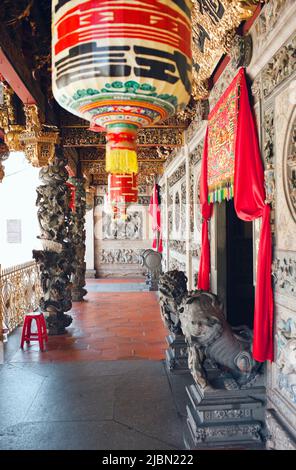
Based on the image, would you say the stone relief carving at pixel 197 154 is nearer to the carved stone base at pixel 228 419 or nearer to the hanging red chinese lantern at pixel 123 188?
the hanging red chinese lantern at pixel 123 188

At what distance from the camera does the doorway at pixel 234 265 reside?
169 inches

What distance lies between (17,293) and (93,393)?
3520 mm

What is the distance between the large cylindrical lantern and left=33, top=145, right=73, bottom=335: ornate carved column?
14.3 feet

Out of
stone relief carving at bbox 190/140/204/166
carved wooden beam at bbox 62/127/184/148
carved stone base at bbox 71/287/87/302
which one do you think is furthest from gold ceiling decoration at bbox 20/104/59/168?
carved stone base at bbox 71/287/87/302

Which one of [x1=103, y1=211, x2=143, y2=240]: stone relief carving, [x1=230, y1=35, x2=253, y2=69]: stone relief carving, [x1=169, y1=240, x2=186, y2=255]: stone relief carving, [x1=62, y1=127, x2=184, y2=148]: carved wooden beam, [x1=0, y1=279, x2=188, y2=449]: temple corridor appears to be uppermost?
[x1=62, y1=127, x2=184, y2=148]: carved wooden beam

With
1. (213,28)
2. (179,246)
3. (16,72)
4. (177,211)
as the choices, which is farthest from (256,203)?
(177,211)

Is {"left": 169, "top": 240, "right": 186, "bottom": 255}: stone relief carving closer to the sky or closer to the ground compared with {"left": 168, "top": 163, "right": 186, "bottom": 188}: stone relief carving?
closer to the ground

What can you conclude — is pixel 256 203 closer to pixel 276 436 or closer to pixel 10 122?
pixel 276 436

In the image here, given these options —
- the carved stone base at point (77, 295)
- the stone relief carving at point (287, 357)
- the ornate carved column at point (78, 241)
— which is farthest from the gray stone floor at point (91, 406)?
the ornate carved column at point (78, 241)

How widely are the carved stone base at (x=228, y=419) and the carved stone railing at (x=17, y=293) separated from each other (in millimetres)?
3724

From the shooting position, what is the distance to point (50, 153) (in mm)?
5355

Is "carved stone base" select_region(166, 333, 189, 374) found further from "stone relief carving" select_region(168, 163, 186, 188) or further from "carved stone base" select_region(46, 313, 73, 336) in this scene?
"stone relief carving" select_region(168, 163, 186, 188)

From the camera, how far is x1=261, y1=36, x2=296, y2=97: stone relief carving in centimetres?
228
